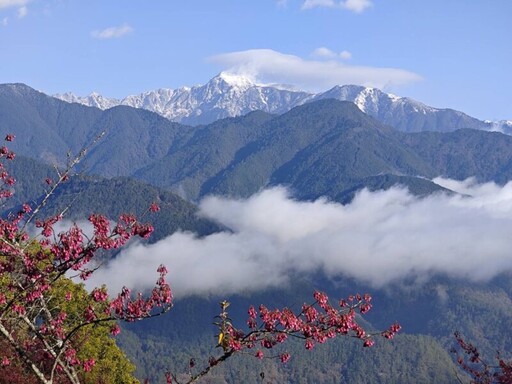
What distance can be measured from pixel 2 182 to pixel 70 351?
263 inches

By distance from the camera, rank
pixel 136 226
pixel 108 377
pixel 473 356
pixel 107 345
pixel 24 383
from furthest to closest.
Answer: pixel 107 345
pixel 108 377
pixel 24 383
pixel 473 356
pixel 136 226

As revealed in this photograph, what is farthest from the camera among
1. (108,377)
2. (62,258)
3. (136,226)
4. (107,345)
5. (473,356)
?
(107,345)

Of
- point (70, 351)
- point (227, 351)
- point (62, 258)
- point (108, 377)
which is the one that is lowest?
point (108, 377)

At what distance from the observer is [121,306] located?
13977 mm

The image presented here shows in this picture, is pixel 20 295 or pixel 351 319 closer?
pixel 351 319

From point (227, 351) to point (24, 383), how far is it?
22443 mm

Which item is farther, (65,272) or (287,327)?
(65,272)

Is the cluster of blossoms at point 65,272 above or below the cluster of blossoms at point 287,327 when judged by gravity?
above

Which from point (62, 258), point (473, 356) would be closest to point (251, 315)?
point (62, 258)

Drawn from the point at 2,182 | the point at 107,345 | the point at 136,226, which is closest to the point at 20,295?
the point at 136,226

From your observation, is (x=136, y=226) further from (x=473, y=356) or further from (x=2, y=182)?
(x=473, y=356)

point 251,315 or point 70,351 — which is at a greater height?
point 251,315

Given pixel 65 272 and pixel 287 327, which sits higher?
pixel 65 272

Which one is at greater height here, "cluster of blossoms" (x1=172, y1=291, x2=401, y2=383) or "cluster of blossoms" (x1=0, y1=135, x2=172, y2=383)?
"cluster of blossoms" (x1=0, y1=135, x2=172, y2=383)
